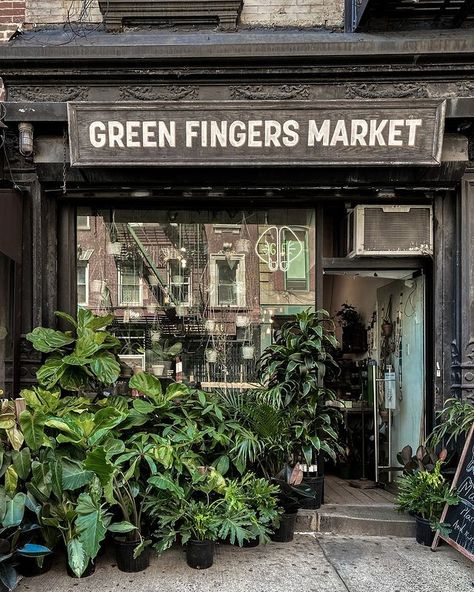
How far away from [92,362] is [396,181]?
3.32m

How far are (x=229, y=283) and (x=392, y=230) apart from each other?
180 cm

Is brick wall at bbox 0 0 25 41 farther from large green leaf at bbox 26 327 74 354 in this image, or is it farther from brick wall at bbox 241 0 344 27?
large green leaf at bbox 26 327 74 354

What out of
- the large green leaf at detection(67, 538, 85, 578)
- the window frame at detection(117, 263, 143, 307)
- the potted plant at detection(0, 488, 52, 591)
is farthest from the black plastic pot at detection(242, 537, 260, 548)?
the window frame at detection(117, 263, 143, 307)

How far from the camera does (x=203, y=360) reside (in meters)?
5.66

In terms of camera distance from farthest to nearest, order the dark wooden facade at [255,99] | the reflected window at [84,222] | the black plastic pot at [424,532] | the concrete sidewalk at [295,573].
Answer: the reflected window at [84,222]
the dark wooden facade at [255,99]
the black plastic pot at [424,532]
the concrete sidewalk at [295,573]

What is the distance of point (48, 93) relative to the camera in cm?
493

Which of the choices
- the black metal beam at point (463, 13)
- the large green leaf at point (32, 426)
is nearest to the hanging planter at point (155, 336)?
the large green leaf at point (32, 426)

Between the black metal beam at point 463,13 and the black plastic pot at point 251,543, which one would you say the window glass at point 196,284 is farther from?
the black metal beam at point 463,13

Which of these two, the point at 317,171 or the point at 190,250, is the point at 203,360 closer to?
the point at 190,250

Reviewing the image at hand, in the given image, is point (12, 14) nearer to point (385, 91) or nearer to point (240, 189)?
point (240, 189)

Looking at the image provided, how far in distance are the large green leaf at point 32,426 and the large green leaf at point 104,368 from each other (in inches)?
27.2

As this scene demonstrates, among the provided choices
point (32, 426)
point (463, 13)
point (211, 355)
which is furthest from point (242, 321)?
point (463, 13)

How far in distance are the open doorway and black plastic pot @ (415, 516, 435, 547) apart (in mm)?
699

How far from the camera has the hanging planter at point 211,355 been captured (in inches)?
223
